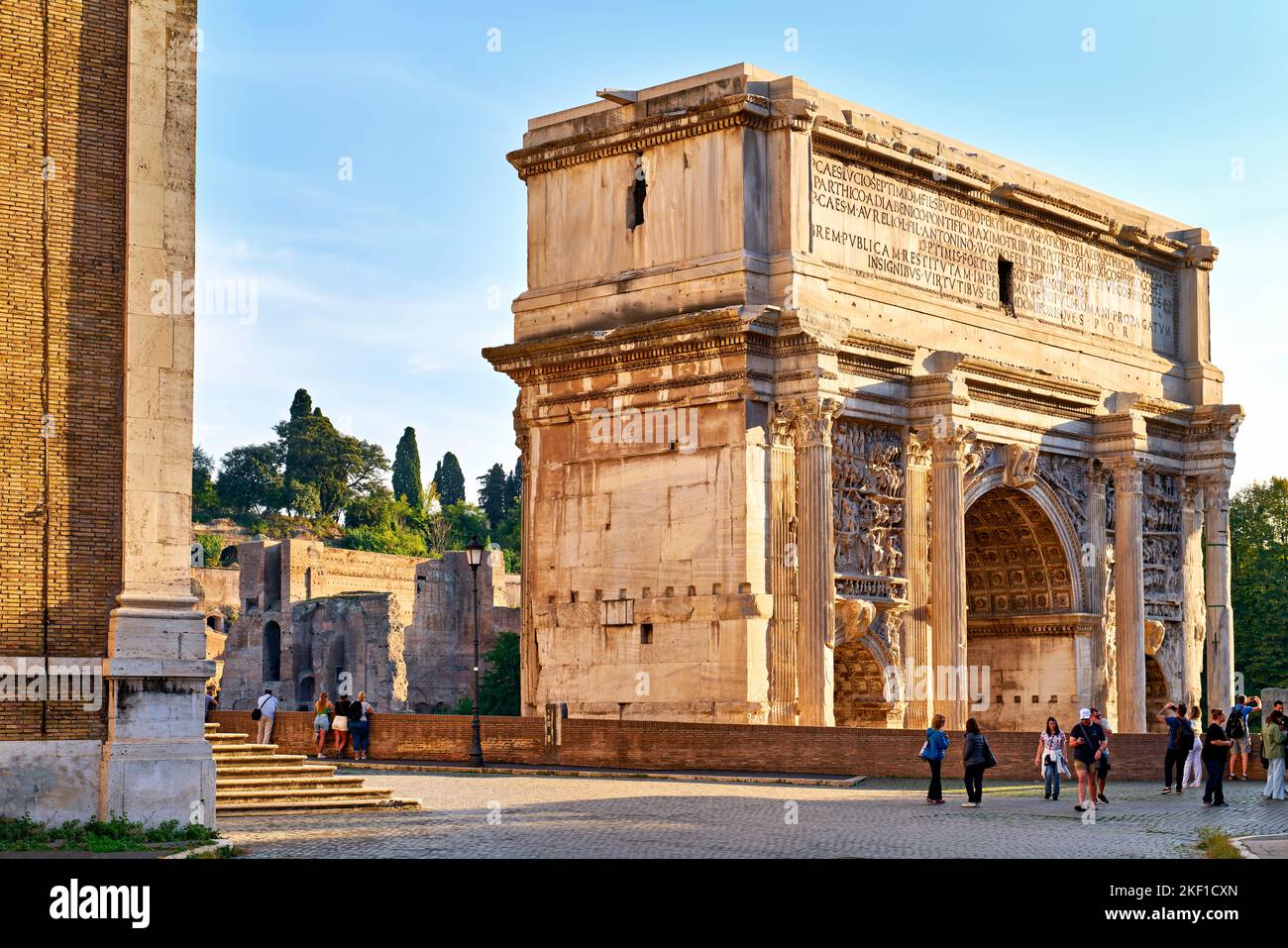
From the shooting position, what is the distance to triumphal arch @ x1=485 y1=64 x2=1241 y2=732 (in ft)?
131

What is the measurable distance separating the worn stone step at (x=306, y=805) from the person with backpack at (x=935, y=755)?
24.0 ft

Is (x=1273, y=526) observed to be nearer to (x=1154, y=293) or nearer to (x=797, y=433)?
(x=1154, y=293)

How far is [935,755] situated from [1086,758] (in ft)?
8.22

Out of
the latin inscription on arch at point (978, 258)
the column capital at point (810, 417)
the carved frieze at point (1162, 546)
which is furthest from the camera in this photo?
the carved frieze at point (1162, 546)

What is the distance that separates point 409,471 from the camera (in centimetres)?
15775

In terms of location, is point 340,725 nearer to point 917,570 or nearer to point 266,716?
point 266,716

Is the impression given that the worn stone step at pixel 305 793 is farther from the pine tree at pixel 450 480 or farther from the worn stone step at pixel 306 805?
the pine tree at pixel 450 480

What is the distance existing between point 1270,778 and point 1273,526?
170 feet

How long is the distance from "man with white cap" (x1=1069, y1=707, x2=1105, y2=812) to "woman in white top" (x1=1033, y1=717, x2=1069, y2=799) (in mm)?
1525

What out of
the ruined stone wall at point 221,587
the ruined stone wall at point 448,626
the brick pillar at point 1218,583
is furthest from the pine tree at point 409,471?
the brick pillar at point 1218,583

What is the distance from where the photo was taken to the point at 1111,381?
166ft

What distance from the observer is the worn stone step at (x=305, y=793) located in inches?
1005

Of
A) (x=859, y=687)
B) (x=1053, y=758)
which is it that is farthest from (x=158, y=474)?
(x=859, y=687)

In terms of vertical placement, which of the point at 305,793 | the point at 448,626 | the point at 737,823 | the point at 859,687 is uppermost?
the point at 448,626
